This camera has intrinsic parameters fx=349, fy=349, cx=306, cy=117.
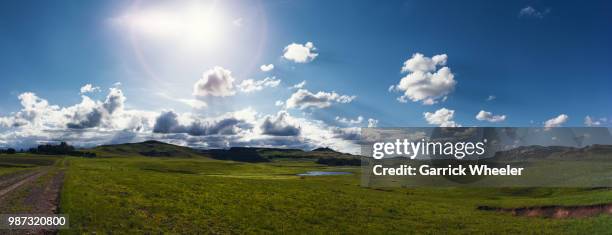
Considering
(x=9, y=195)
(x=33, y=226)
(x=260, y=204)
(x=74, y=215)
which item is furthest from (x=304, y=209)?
(x=9, y=195)

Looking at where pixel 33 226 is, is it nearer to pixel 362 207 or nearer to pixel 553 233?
pixel 362 207

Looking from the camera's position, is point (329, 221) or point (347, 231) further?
point (329, 221)

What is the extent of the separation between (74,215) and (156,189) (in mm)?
22059

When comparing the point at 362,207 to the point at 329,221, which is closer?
the point at 329,221

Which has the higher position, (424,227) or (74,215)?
(74,215)

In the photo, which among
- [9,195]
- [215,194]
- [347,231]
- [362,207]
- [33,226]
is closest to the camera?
[33,226]

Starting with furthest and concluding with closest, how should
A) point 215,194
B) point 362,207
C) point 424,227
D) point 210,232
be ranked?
1. point 215,194
2. point 362,207
3. point 424,227
4. point 210,232

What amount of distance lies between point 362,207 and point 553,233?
21.2m

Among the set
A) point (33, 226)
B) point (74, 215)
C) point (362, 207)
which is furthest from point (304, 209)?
point (33, 226)

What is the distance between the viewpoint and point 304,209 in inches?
1684

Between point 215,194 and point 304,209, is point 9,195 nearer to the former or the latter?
point 215,194

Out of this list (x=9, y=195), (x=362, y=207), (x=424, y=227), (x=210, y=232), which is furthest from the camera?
(x=362, y=207)

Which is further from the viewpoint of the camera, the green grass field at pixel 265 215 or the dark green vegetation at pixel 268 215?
the green grass field at pixel 265 215

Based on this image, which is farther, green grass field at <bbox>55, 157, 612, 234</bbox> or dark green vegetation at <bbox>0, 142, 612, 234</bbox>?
green grass field at <bbox>55, 157, 612, 234</bbox>
